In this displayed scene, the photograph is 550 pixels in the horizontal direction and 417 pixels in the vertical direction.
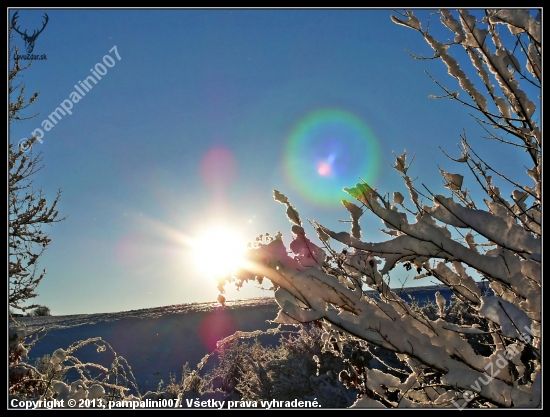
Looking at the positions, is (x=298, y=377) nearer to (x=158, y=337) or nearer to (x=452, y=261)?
(x=452, y=261)

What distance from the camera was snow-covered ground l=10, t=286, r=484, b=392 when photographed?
23922mm

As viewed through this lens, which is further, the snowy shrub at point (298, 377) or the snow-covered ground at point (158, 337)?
the snow-covered ground at point (158, 337)

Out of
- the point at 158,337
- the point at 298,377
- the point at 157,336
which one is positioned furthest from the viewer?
the point at 157,336

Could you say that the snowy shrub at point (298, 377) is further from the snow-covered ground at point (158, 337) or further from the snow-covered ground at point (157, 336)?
the snow-covered ground at point (158, 337)

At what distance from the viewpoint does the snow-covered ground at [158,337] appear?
78.5ft

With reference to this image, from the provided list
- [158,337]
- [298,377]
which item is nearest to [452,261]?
[298,377]

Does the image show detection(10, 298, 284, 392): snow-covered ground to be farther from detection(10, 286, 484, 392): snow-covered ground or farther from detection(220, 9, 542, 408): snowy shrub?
detection(220, 9, 542, 408): snowy shrub

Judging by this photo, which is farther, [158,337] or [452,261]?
[158,337]

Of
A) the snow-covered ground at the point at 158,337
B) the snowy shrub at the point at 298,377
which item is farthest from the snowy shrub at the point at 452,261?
the snow-covered ground at the point at 158,337

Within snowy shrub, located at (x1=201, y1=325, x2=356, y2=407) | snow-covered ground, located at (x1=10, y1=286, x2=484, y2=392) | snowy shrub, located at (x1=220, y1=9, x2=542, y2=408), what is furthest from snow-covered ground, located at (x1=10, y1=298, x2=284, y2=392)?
snowy shrub, located at (x1=220, y1=9, x2=542, y2=408)

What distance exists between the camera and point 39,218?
809 cm

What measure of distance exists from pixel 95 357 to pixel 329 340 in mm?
27467

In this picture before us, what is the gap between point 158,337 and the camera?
1120 inches

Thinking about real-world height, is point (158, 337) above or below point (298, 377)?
below
